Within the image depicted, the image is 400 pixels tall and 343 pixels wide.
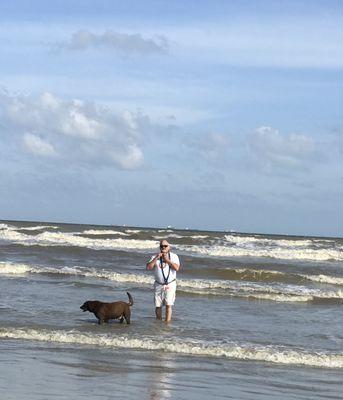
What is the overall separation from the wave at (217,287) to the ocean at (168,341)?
4cm

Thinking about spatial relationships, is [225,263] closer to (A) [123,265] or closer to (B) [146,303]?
(A) [123,265]

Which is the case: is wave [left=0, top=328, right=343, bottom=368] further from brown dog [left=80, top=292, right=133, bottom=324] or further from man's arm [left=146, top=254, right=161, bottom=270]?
man's arm [left=146, top=254, right=161, bottom=270]

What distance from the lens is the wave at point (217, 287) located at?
1881 cm

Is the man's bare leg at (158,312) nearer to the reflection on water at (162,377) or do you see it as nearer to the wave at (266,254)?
the reflection on water at (162,377)

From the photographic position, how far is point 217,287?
2005cm

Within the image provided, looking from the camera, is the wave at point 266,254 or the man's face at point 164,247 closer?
the man's face at point 164,247

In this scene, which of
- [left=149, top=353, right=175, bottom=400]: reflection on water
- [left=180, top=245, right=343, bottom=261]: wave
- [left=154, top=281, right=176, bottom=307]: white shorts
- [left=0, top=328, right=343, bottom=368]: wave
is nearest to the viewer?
[left=149, top=353, right=175, bottom=400]: reflection on water

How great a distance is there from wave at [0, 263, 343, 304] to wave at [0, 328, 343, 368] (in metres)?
7.43

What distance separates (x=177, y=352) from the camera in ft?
34.7

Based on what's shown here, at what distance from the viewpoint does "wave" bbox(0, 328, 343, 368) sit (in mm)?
10359

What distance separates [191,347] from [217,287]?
933 centimetres

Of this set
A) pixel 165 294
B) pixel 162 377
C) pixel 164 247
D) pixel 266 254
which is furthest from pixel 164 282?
pixel 266 254

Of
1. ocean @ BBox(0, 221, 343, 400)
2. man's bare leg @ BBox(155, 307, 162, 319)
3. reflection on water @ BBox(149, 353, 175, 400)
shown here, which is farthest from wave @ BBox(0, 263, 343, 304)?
reflection on water @ BBox(149, 353, 175, 400)

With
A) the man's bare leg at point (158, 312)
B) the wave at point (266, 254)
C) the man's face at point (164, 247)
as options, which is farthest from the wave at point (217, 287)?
the wave at point (266, 254)
